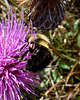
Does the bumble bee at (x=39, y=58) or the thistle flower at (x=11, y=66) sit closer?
the bumble bee at (x=39, y=58)

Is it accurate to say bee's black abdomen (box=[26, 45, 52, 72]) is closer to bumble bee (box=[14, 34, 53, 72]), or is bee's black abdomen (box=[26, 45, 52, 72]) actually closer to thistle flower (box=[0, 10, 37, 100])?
bumble bee (box=[14, 34, 53, 72])

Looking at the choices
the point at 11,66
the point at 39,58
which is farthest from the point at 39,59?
the point at 11,66

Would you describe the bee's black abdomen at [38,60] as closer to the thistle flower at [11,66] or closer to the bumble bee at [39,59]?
the bumble bee at [39,59]

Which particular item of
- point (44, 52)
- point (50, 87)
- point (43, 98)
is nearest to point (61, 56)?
point (50, 87)

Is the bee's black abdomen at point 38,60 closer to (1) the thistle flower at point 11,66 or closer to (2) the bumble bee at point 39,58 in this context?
(2) the bumble bee at point 39,58

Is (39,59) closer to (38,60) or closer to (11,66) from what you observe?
(38,60)

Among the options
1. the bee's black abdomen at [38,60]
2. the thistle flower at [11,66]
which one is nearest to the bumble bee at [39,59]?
the bee's black abdomen at [38,60]

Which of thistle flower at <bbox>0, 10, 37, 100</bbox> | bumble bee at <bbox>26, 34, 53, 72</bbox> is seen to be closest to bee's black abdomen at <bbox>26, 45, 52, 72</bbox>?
bumble bee at <bbox>26, 34, 53, 72</bbox>

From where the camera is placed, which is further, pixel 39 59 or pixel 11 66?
pixel 11 66

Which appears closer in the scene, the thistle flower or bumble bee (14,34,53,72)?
bumble bee (14,34,53,72)

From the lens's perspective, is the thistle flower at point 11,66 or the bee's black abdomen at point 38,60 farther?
the thistle flower at point 11,66

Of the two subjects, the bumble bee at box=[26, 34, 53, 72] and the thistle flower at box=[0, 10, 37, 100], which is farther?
the thistle flower at box=[0, 10, 37, 100]
